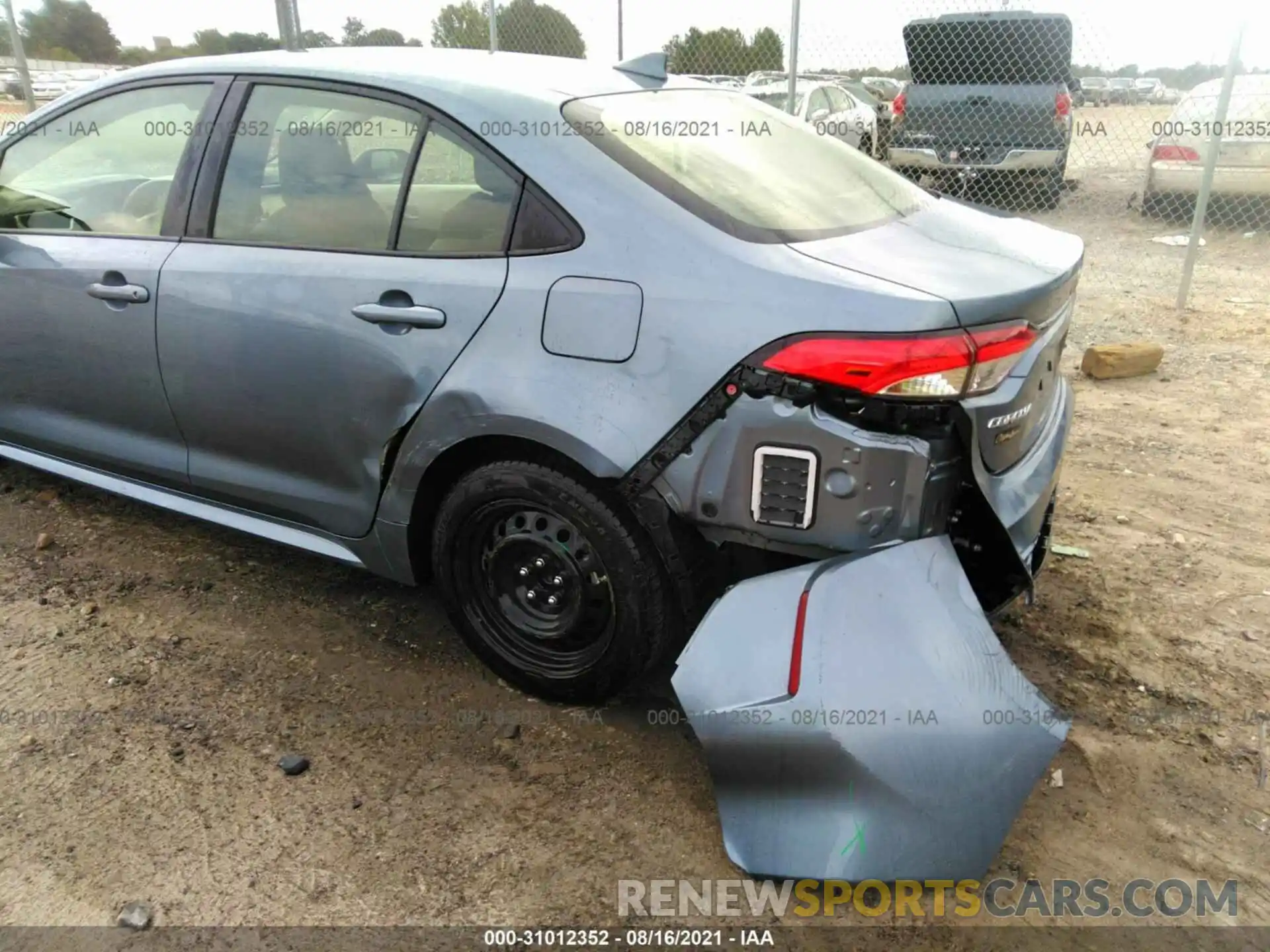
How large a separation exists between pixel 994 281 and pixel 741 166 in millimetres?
736

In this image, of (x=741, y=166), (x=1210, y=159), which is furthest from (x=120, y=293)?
(x=1210, y=159)

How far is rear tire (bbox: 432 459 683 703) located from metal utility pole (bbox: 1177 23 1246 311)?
560 centimetres

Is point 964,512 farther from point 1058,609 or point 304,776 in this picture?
point 304,776

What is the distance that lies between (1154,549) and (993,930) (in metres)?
2.03

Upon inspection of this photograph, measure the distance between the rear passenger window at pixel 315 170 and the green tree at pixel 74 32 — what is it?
352 inches

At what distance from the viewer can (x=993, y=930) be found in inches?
77.7

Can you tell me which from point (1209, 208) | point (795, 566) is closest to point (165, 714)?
point (795, 566)

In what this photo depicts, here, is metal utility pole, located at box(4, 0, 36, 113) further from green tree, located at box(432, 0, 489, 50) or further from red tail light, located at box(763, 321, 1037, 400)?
red tail light, located at box(763, 321, 1037, 400)

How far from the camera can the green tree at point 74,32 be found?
10.0m

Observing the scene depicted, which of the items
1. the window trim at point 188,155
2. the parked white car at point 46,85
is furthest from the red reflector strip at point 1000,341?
the parked white car at point 46,85

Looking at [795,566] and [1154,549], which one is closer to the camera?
[795,566]

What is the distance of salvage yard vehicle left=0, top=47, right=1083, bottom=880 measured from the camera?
1985 mm

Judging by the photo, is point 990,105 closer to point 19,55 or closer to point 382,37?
point 382,37

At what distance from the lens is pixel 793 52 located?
6754mm
